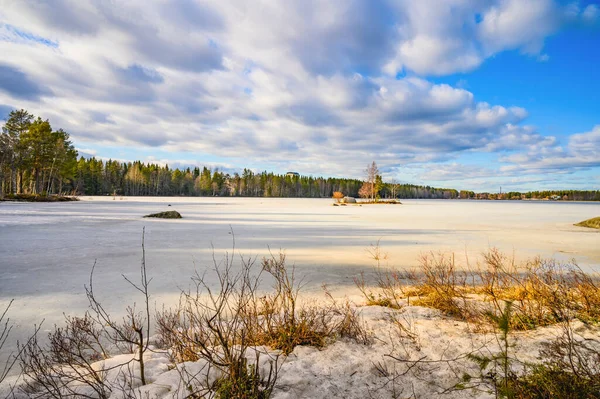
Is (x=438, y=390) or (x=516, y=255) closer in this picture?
(x=438, y=390)

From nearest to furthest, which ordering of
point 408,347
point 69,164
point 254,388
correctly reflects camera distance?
point 254,388
point 408,347
point 69,164

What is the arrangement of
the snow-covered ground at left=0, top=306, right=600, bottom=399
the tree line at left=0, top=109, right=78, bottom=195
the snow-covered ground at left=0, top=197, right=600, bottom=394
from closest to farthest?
the snow-covered ground at left=0, top=306, right=600, bottom=399 < the snow-covered ground at left=0, top=197, right=600, bottom=394 < the tree line at left=0, top=109, right=78, bottom=195

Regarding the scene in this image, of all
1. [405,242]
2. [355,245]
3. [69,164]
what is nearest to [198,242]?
[355,245]

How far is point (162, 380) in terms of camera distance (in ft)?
9.25

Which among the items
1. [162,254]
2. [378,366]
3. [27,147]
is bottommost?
[162,254]

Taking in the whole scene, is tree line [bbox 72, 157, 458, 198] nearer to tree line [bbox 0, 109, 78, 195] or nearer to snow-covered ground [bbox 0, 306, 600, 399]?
tree line [bbox 0, 109, 78, 195]

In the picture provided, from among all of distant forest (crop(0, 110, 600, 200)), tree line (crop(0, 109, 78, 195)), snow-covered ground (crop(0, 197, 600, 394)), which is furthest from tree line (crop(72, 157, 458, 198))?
snow-covered ground (crop(0, 197, 600, 394))

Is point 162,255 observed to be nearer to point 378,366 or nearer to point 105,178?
point 378,366

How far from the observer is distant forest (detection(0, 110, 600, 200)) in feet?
150

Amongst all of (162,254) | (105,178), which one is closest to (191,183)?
(105,178)

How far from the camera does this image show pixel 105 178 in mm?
97188

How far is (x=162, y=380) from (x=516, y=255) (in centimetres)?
1054

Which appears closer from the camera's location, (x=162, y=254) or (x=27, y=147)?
(x=162, y=254)

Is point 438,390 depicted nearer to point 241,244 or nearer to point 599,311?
point 599,311
